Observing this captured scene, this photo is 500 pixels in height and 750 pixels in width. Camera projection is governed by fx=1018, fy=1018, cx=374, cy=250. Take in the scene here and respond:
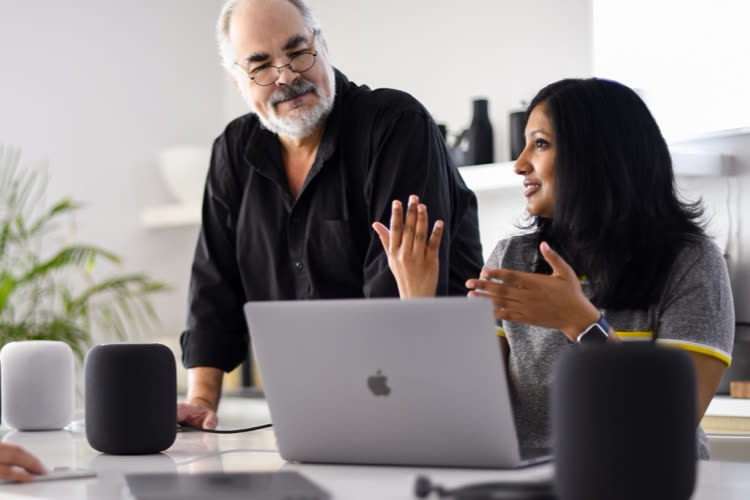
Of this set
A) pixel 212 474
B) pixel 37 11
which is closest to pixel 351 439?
pixel 212 474

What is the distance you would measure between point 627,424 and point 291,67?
155cm

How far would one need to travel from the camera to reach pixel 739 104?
2664 mm

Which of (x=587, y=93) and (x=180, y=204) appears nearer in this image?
(x=587, y=93)

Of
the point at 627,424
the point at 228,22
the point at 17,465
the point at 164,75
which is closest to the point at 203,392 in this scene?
the point at 228,22

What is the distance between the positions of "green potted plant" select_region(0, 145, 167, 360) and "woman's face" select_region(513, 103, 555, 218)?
2.59 m

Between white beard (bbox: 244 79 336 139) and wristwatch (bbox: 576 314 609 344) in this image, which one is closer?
wristwatch (bbox: 576 314 609 344)

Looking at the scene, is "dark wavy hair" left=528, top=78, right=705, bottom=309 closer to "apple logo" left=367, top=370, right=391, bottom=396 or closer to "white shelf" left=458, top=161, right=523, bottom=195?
"apple logo" left=367, top=370, right=391, bottom=396

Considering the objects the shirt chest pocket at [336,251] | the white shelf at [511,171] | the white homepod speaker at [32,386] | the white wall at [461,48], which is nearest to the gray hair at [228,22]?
the shirt chest pocket at [336,251]

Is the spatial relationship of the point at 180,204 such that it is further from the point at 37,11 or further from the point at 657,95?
the point at 657,95

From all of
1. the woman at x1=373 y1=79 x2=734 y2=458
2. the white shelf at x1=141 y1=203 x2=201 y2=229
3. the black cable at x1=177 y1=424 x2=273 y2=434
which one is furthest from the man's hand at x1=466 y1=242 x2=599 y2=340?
the white shelf at x1=141 y1=203 x2=201 y2=229

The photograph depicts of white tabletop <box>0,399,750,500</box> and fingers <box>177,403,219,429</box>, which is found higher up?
white tabletop <box>0,399,750,500</box>

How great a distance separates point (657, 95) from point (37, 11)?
9.67 ft

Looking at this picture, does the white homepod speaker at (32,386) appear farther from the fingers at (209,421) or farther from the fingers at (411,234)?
the fingers at (411,234)

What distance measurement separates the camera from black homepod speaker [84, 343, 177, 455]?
148cm
